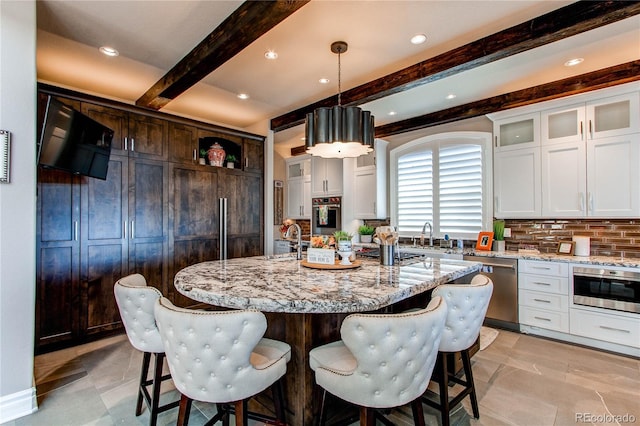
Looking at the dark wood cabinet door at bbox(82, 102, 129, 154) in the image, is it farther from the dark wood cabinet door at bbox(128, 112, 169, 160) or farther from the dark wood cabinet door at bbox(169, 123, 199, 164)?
the dark wood cabinet door at bbox(169, 123, 199, 164)

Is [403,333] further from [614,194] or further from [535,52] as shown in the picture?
[614,194]

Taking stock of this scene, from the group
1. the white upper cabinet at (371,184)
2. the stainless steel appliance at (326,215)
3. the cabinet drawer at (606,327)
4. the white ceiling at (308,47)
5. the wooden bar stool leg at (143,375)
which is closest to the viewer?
the wooden bar stool leg at (143,375)

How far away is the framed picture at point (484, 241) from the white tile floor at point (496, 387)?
3.94ft

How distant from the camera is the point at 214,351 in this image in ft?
4.09

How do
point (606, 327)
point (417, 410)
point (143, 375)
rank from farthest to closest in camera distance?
point (606, 327) → point (143, 375) → point (417, 410)

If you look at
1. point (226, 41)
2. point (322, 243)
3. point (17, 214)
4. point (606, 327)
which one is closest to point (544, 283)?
point (606, 327)

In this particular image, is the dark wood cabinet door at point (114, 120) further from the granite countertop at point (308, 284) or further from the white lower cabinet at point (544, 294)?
the white lower cabinet at point (544, 294)

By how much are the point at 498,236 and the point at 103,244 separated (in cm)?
479

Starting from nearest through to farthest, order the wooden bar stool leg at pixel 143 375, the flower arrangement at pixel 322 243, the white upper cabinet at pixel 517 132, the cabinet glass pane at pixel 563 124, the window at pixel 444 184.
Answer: the wooden bar stool leg at pixel 143 375
the flower arrangement at pixel 322 243
the cabinet glass pane at pixel 563 124
the white upper cabinet at pixel 517 132
the window at pixel 444 184

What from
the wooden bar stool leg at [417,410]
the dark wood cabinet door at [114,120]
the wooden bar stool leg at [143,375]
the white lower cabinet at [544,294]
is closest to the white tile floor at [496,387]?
the wooden bar stool leg at [143,375]

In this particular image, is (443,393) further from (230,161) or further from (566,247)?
(230,161)

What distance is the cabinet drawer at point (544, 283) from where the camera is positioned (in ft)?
10.8

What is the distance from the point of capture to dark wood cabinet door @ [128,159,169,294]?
3629mm

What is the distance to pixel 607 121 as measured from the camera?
3.31 metres
